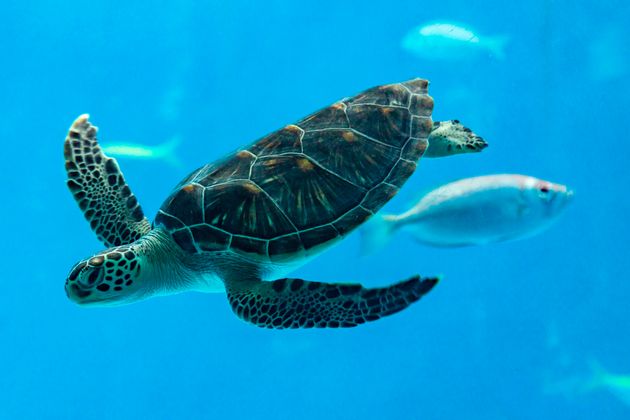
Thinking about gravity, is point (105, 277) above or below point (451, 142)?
below

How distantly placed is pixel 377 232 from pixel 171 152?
3.68 metres

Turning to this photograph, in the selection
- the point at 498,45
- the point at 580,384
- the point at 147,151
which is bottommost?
the point at 580,384

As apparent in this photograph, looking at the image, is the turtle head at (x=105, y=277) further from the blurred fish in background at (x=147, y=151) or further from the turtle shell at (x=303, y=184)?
the blurred fish in background at (x=147, y=151)

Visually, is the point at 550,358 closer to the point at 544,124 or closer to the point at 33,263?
the point at 544,124

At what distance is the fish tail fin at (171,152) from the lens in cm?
634

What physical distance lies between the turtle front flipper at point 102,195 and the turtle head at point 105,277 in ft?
1.81

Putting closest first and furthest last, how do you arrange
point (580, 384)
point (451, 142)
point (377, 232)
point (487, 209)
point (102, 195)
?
point (102, 195)
point (487, 209)
point (451, 142)
point (377, 232)
point (580, 384)

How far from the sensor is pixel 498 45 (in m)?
6.54

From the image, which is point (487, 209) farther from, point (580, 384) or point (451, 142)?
point (580, 384)

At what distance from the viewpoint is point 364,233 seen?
381 centimetres

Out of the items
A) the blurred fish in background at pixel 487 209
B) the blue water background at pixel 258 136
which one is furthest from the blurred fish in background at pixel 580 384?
the blurred fish in background at pixel 487 209

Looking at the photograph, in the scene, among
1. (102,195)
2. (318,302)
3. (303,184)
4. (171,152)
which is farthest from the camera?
(171,152)

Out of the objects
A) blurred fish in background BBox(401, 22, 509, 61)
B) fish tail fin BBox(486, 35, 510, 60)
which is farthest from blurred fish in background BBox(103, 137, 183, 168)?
fish tail fin BBox(486, 35, 510, 60)

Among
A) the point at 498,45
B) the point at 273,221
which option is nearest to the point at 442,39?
the point at 498,45
